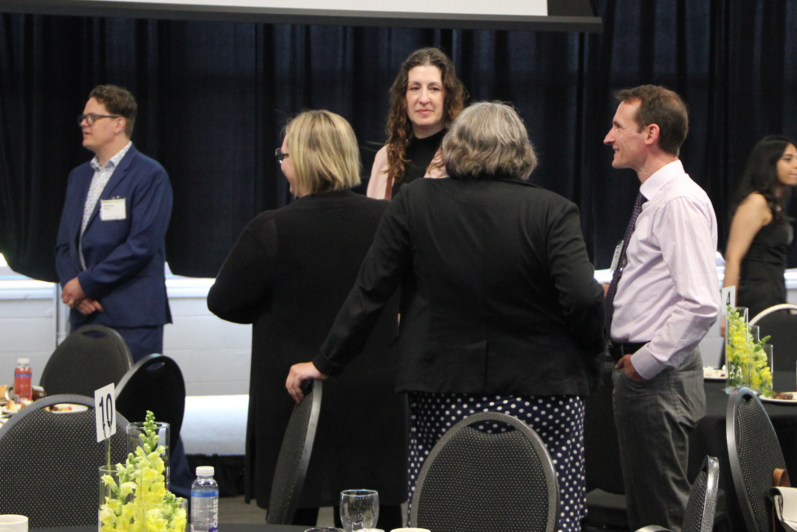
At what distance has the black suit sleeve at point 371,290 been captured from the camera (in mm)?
2205

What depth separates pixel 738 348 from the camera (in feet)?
10.0

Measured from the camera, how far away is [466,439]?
6.28 feet

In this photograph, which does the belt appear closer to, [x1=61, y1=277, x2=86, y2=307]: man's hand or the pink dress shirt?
the pink dress shirt

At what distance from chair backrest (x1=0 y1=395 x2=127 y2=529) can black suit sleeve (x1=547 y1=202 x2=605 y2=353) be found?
0.99 metres

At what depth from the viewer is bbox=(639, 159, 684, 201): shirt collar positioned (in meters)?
2.65

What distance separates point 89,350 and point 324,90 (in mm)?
2344

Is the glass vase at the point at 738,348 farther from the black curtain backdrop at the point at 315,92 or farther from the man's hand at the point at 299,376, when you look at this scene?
the black curtain backdrop at the point at 315,92

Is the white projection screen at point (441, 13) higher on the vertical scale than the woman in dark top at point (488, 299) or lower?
higher

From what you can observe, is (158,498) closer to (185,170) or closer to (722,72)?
(185,170)

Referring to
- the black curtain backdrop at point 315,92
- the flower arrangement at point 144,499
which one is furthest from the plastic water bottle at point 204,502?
the black curtain backdrop at point 315,92

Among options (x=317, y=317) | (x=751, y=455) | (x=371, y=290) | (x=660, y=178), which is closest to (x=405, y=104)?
(x=660, y=178)

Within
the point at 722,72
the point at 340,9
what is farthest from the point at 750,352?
the point at 722,72

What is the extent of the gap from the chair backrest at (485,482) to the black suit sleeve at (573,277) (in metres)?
0.33

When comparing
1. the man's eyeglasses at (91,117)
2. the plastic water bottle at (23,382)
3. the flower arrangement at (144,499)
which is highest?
the man's eyeglasses at (91,117)
